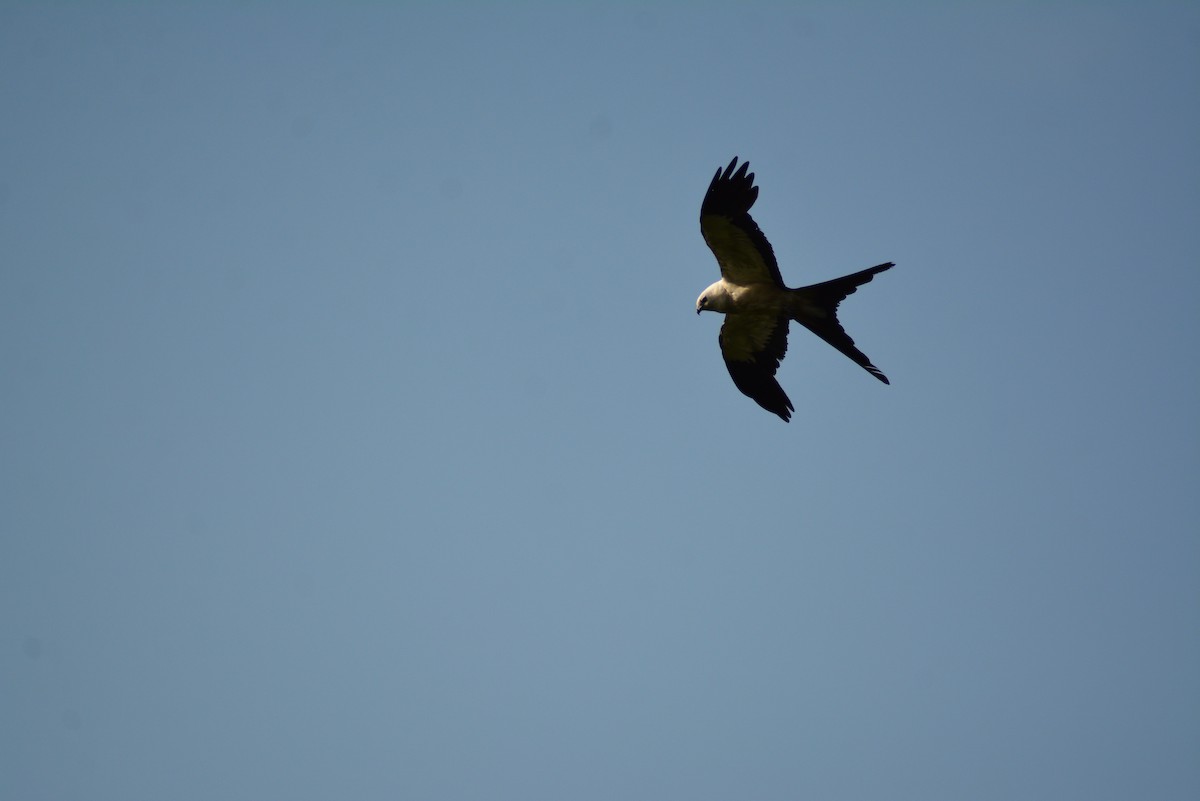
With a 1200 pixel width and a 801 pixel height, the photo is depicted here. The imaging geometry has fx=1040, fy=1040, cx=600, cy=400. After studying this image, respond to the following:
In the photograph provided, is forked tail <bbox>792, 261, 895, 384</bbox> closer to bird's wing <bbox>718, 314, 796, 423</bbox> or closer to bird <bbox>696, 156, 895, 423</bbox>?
bird <bbox>696, 156, 895, 423</bbox>

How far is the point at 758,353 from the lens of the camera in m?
14.9

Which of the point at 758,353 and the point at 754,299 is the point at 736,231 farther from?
the point at 758,353

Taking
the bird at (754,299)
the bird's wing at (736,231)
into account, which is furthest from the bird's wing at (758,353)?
the bird's wing at (736,231)

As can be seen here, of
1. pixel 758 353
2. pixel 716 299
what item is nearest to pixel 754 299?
pixel 716 299

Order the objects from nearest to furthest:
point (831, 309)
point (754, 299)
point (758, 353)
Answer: point (831, 309)
point (754, 299)
point (758, 353)

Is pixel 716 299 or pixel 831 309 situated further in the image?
pixel 716 299

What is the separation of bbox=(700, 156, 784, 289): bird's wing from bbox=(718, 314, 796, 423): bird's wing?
748mm

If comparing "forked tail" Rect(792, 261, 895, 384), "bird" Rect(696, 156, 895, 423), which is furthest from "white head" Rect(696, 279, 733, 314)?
"forked tail" Rect(792, 261, 895, 384)

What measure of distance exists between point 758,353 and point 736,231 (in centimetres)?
213

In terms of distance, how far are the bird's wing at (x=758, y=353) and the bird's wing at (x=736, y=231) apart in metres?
0.75

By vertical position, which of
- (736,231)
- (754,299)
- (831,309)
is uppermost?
(736,231)

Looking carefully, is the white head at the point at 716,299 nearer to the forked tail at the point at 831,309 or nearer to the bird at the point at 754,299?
the bird at the point at 754,299

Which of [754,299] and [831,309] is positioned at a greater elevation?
[754,299]

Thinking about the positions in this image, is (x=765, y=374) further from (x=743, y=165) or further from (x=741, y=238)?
(x=743, y=165)
